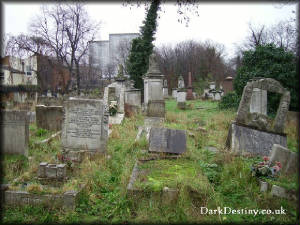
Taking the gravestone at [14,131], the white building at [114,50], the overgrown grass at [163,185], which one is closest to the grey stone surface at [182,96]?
the overgrown grass at [163,185]

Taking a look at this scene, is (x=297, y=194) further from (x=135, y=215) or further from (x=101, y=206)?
(x=101, y=206)

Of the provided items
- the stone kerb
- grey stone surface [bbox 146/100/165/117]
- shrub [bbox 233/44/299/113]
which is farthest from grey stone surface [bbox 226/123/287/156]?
shrub [bbox 233/44/299/113]

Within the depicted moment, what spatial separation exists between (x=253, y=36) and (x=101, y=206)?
3748 cm

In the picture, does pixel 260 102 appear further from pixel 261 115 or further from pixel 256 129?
pixel 256 129

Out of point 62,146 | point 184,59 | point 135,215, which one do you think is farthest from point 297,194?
point 184,59

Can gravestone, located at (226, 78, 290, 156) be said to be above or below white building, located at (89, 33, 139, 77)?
below

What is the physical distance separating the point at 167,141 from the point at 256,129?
2.82 metres

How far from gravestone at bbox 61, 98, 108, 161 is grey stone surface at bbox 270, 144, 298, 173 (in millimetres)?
4328

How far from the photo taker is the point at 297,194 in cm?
349

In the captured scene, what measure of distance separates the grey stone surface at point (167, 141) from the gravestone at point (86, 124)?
59.8 inches

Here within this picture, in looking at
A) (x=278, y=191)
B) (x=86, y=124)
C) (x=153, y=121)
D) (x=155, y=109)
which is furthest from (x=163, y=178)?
(x=155, y=109)

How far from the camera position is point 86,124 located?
6.43 metres

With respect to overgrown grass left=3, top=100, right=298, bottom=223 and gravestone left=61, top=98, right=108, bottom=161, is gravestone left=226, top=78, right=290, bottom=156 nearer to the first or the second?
overgrown grass left=3, top=100, right=298, bottom=223

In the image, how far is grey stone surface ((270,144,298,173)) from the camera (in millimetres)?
3926
